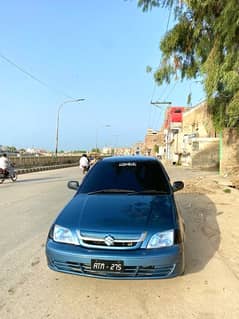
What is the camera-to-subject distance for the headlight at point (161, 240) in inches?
148

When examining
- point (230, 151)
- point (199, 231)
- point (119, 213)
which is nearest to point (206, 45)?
point (199, 231)

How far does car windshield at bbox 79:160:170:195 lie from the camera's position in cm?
516

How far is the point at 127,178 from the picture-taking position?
5461mm

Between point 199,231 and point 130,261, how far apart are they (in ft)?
12.0

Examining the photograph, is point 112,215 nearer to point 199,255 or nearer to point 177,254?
point 177,254

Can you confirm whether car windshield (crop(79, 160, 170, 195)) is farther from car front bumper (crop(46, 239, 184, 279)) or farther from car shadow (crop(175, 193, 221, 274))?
car front bumper (crop(46, 239, 184, 279))

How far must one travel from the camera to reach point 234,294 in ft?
13.0

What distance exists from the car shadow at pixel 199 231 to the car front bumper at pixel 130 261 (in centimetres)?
97

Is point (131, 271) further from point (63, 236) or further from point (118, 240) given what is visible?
point (63, 236)

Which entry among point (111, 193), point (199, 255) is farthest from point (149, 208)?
point (199, 255)

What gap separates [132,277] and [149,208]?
945 millimetres

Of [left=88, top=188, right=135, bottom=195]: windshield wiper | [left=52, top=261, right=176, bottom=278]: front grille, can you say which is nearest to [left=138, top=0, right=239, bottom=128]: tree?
[left=88, top=188, right=135, bottom=195]: windshield wiper

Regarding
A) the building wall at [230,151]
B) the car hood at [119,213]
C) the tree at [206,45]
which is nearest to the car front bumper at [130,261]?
the car hood at [119,213]

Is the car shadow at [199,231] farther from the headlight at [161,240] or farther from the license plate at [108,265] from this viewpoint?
the license plate at [108,265]
